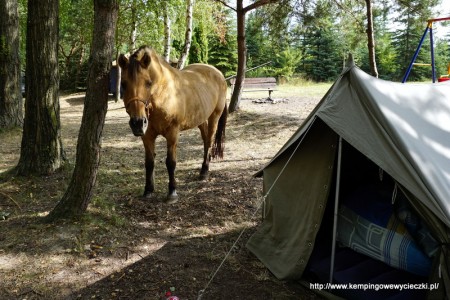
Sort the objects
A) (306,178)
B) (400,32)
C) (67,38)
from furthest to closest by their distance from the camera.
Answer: (400,32)
(67,38)
(306,178)

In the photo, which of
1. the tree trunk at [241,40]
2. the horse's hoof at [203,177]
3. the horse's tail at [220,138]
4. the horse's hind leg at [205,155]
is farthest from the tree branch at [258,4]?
the horse's hoof at [203,177]

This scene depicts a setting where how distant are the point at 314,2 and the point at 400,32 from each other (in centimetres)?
2718

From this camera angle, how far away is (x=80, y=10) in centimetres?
1819

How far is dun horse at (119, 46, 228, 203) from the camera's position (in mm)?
3672

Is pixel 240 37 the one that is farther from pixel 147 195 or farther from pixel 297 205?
pixel 297 205

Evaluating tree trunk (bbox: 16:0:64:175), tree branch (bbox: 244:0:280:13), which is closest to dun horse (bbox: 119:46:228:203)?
tree trunk (bbox: 16:0:64:175)

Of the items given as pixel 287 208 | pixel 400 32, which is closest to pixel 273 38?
pixel 287 208

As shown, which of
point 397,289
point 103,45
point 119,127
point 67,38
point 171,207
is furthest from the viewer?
point 67,38

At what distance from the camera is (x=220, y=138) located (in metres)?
6.43

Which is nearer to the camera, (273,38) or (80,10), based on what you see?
(273,38)

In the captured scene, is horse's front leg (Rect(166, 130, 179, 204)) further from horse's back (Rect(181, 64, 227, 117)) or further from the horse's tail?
the horse's tail

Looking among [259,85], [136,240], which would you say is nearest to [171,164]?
[136,240]

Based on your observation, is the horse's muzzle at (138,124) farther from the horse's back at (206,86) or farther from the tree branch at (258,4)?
the tree branch at (258,4)

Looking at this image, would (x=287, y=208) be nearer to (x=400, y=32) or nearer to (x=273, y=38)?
(x=273, y=38)
